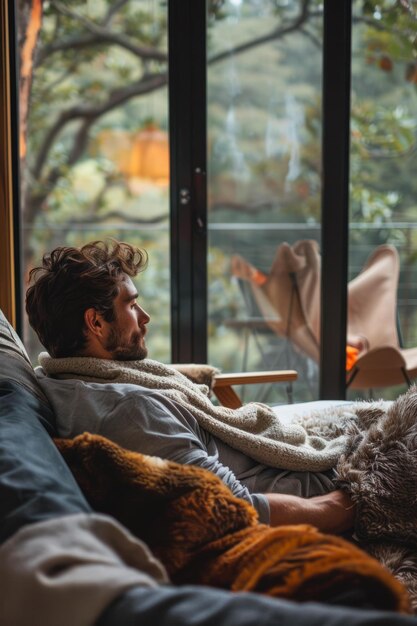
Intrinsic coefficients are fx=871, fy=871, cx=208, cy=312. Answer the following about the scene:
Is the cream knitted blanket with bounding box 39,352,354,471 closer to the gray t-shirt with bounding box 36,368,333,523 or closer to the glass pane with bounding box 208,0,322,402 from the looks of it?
the gray t-shirt with bounding box 36,368,333,523

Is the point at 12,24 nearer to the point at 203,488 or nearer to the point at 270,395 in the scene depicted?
the point at 270,395

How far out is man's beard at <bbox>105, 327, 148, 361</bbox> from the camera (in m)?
1.95

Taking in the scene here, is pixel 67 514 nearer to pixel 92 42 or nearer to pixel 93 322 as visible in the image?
pixel 93 322

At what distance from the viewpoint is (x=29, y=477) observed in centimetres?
117

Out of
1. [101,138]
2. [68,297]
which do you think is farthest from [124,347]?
[101,138]

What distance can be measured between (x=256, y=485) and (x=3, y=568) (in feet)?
3.25

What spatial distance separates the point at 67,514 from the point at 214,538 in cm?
26

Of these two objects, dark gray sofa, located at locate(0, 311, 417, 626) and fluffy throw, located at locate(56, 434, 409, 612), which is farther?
fluffy throw, located at locate(56, 434, 409, 612)

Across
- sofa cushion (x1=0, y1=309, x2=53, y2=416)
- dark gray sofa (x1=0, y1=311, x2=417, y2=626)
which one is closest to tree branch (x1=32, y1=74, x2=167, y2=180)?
sofa cushion (x1=0, y1=309, x2=53, y2=416)

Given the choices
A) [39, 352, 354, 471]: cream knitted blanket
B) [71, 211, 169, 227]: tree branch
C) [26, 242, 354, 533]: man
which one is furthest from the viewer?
[71, 211, 169, 227]: tree branch

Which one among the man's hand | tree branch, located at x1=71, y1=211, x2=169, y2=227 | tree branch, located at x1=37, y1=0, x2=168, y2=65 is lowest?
the man's hand

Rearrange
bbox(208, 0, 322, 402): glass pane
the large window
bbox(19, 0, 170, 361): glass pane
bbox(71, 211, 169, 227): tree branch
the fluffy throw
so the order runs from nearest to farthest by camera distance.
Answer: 1. the fluffy throw
2. the large window
3. bbox(208, 0, 322, 402): glass pane
4. bbox(19, 0, 170, 361): glass pane
5. bbox(71, 211, 169, 227): tree branch

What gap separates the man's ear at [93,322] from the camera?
192 centimetres

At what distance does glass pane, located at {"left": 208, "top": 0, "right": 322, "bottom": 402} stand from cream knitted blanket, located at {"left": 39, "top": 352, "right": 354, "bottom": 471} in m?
1.95
